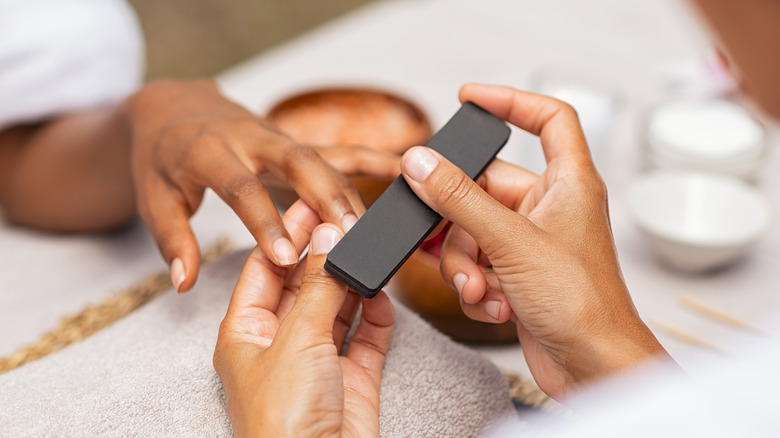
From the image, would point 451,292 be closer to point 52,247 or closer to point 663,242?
point 663,242

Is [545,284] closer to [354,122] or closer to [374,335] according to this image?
[374,335]

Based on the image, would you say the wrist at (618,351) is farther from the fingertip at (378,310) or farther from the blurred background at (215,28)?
the blurred background at (215,28)

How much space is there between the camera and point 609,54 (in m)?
1.26

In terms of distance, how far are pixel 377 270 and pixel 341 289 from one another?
28mm

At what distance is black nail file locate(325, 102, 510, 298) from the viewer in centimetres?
→ 51

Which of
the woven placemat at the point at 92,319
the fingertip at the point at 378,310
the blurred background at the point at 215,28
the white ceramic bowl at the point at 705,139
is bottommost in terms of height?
the blurred background at the point at 215,28

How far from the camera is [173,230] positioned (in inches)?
25.3

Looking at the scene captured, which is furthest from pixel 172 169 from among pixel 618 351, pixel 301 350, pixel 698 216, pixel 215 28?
pixel 215 28

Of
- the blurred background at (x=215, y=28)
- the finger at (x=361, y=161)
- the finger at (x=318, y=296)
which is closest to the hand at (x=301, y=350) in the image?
the finger at (x=318, y=296)

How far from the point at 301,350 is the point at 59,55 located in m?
0.60

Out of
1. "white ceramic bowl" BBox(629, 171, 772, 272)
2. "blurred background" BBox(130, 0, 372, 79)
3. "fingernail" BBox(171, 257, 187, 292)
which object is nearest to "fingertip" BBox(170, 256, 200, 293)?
"fingernail" BBox(171, 257, 187, 292)

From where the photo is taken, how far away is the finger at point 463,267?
584 millimetres

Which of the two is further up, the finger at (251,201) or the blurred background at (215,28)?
the finger at (251,201)

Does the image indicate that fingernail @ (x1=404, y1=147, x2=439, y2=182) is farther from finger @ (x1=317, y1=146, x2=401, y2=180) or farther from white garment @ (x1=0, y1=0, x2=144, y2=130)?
white garment @ (x1=0, y1=0, x2=144, y2=130)
